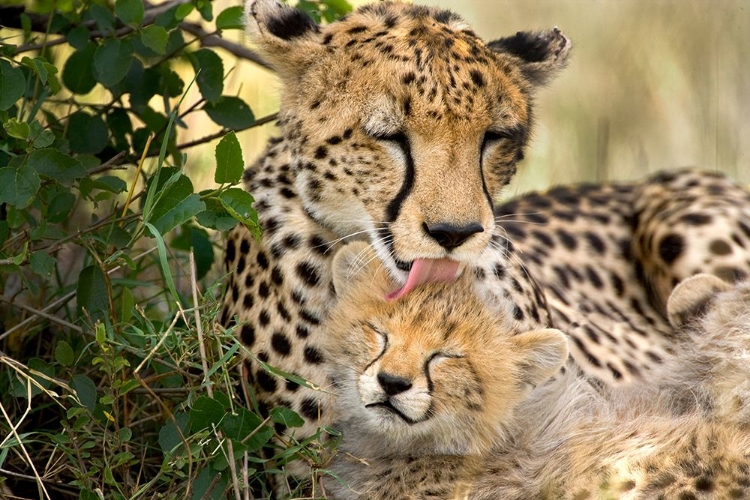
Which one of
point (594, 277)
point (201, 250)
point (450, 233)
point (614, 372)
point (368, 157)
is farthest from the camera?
point (594, 277)

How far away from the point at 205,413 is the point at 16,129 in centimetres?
80

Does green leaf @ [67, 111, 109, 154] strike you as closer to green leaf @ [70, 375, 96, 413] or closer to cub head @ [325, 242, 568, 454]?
green leaf @ [70, 375, 96, 413]

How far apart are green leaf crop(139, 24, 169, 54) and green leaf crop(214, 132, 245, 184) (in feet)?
1.94

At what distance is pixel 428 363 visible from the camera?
8.63ft

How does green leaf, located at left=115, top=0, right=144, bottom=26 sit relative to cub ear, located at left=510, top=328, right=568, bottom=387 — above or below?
above

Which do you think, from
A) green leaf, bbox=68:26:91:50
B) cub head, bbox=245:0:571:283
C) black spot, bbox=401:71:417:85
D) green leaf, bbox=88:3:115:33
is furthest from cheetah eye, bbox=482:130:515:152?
green leaf, bbox=68:26:91:50

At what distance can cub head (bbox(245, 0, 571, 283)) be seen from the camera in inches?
113

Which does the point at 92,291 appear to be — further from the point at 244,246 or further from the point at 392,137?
the point at 392,137

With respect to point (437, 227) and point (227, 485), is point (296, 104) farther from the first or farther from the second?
point (227, 485)

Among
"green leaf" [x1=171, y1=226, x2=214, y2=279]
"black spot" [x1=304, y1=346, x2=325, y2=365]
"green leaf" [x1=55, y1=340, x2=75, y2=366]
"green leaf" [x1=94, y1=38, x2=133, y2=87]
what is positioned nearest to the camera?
"green leaf" [x1=55, y1=340, x2=75, y2=366]

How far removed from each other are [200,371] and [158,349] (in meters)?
0.29

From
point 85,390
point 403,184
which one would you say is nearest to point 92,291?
point 85,390

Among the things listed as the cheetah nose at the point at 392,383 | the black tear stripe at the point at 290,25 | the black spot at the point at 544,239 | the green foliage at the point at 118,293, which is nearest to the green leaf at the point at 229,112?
the green foliage at the point at 118,293

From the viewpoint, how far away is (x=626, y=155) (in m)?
5.45
